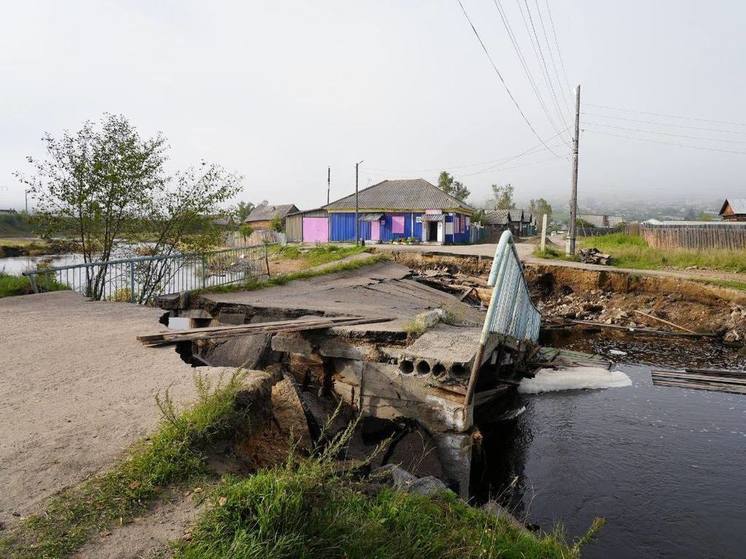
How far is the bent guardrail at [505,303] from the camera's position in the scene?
675cm

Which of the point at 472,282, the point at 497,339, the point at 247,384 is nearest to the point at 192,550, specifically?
the point at 247,384

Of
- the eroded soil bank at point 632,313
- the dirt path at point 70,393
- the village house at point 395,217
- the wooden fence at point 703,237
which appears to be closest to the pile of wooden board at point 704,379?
the eroded soil bank at point 632,313

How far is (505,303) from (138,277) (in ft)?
26.1

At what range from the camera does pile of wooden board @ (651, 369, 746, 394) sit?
11.2 metres

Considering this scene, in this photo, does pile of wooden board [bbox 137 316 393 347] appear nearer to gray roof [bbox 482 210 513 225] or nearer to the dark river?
the dark river

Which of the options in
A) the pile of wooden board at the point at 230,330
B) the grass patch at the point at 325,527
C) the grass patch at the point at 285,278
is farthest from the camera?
the grass patch at the point at 285,278

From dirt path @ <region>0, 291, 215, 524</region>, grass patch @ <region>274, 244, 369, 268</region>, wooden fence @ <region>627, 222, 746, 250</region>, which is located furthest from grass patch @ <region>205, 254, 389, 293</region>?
wooden fence @ <region>627, 222, 746, 250</region>

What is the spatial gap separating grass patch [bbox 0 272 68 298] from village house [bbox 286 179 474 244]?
2744cm

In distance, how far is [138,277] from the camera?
11.3 m

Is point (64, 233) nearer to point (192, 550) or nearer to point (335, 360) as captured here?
point (335, 360)

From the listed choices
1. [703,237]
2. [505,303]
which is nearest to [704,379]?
[505,303]

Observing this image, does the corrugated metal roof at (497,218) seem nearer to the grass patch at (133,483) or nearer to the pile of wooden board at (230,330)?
the pile of wooden board at (230,330)

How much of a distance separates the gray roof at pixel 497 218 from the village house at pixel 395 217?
769 inches

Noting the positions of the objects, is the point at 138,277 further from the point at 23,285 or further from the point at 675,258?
the point at 675,258
